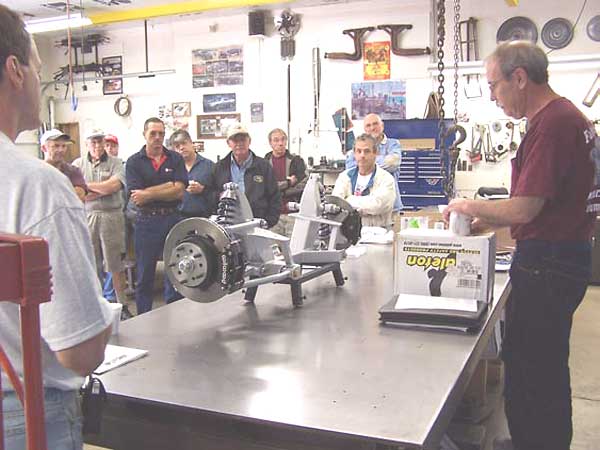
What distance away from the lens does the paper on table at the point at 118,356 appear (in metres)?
1.46

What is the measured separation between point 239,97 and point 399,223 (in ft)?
17.2

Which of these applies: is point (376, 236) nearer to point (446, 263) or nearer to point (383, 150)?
point (446, 263)

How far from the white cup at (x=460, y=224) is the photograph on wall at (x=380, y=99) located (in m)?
5.22

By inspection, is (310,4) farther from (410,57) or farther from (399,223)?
(399,223)

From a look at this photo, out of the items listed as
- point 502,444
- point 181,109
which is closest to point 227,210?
point 502,444

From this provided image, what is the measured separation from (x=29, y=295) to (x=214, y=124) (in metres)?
7.64

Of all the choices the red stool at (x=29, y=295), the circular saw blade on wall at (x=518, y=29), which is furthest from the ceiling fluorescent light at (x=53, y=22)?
the red stool at (x=29, y=295)

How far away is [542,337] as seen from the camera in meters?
1.92

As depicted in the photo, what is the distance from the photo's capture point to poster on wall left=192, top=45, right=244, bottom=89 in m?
7.85

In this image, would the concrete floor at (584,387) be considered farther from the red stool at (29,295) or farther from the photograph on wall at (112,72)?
the photograph on wall at (112,72)

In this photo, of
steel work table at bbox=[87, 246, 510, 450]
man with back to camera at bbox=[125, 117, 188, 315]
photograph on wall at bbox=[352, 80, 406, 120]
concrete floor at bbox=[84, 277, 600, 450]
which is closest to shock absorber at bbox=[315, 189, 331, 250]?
steel work table at bbox=[87, 246, 510, 450]

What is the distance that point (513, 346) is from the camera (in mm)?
2004

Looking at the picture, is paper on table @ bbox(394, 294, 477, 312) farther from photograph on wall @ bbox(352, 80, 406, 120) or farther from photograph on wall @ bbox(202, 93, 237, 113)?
photograph on wall @ bbox(202, 93, 237, 113)

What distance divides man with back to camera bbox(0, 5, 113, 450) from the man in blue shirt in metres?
3.43
